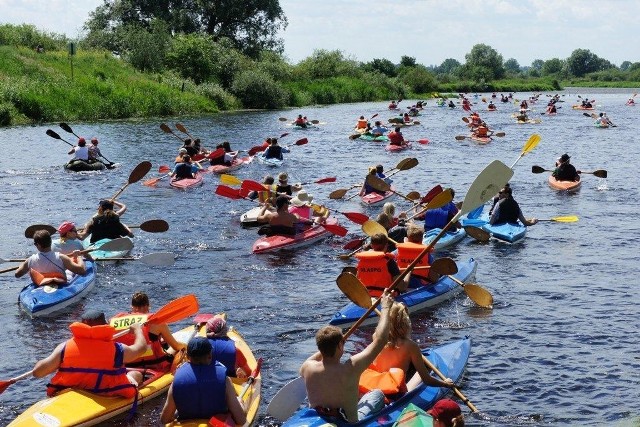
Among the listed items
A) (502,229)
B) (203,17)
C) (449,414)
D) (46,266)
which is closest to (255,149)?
(502,229)

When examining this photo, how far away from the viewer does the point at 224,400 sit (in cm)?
752

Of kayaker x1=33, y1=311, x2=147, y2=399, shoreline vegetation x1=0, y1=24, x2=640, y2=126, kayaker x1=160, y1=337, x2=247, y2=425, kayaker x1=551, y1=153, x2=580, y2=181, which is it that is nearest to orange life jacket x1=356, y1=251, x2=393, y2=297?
kayaker x1=33, y1=311, x2=147, y2=399

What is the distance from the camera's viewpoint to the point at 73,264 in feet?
42.3

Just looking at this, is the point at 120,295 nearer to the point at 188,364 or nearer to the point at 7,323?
the point at 7,323

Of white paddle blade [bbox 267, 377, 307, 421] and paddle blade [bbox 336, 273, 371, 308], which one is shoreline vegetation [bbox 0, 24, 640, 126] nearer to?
paddle blade [bbox 336, 273, 371, 308]

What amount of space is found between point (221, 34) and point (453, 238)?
184 feet

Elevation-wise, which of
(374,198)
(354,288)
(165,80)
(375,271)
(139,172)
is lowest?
(374,198)

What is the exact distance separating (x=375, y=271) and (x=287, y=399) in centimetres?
374

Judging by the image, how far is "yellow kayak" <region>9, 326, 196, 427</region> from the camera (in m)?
7.89

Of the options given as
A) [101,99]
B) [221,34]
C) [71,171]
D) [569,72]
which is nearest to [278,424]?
[71,171]

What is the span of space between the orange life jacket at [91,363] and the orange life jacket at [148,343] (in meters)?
0.64

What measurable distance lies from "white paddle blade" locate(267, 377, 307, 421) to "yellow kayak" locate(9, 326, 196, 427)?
1566 mm

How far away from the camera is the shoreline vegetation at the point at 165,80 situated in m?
43.8

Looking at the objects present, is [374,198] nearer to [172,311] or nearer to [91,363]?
[172,311]
